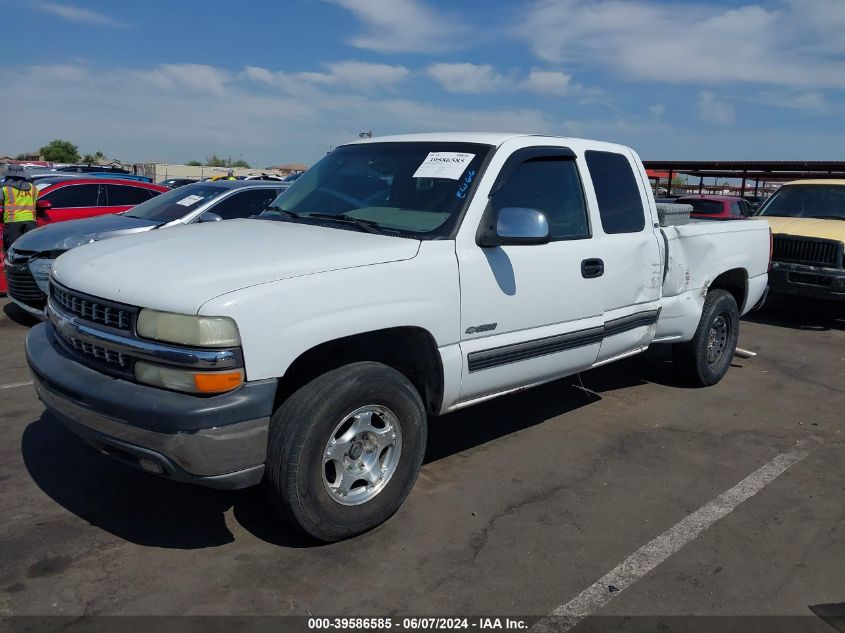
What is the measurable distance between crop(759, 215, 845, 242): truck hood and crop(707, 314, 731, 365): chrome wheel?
3.54 meters

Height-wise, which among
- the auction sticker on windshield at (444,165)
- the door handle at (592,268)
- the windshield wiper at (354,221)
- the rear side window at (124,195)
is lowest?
the door handle at (592,268)

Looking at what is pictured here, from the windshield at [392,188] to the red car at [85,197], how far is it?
7562mm

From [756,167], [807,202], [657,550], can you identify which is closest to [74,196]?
[657,550]

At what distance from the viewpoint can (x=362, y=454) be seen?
3551 mm

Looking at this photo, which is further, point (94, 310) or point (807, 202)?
point (807, 202)

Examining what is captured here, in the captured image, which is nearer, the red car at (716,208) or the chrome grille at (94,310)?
the chrome grille at (94,310)

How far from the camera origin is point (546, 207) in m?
4.48

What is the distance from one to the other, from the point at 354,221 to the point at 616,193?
6.58 ft

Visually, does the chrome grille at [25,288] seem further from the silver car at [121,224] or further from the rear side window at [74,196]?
the rear side window at [74,196]

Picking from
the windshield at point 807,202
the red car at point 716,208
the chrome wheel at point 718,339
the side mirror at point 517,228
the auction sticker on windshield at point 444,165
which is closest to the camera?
the side mirror at point 517,228

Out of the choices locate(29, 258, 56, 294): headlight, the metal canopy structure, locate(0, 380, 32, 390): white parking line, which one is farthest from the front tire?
the metal canopy structure

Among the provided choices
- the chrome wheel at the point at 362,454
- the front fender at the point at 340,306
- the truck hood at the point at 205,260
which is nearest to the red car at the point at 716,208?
the front fender at the point at 340,306

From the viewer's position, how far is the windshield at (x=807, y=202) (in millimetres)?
10156

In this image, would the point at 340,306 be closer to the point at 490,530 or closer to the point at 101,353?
the point at 101,353
